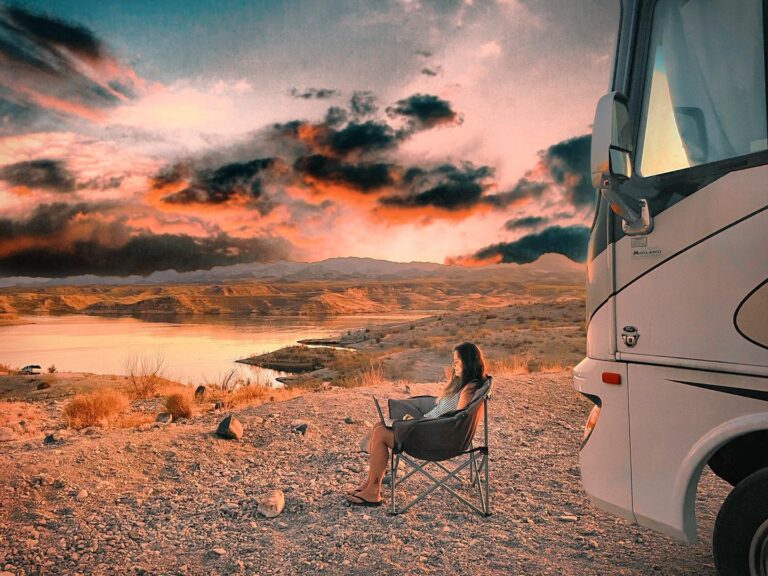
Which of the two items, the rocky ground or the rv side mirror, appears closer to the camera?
the rv side mirror

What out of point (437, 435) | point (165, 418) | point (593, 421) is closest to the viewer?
point (593, 421)

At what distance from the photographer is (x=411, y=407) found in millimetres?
5441

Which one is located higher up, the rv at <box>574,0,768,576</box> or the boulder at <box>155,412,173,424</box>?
the rv at <box>574,0,768,576</box>

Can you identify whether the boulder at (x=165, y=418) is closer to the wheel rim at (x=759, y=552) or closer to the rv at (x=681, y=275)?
the rv at (x=681, y=275)

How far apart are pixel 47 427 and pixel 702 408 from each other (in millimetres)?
10259

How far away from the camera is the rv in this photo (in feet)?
8.46

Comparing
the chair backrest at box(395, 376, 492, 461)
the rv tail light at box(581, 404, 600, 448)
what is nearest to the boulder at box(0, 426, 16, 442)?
the chair backrest at box(395, 376, 492, 461)

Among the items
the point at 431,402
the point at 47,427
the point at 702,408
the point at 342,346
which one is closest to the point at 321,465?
the point at 431,402

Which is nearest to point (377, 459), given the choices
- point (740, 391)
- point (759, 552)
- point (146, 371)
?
point (759, 552)

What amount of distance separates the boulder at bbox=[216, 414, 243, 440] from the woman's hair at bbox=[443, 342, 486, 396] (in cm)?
325

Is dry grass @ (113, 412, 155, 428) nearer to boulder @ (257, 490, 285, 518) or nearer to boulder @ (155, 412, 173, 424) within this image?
boulder @ (155, 412, 173, 424)

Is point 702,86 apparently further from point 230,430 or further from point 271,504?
point 230,430

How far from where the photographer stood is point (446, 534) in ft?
14.7

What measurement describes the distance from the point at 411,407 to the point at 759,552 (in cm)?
319
